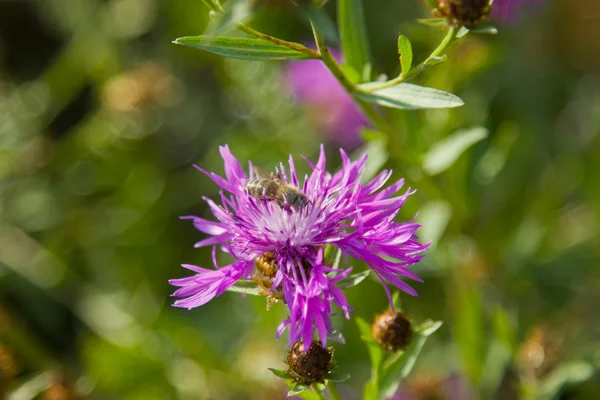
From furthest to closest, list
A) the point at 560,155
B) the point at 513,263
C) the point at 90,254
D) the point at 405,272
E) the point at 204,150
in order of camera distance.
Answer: the point at 204,150, the point at 90,254, the point at 560,155, the point at 513,263, the point at 405,272

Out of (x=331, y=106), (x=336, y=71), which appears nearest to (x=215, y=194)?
(x=331, y=106)

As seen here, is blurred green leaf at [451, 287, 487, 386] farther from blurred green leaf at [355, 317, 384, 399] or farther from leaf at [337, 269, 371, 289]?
leaf at [337, 269, 371, 289]

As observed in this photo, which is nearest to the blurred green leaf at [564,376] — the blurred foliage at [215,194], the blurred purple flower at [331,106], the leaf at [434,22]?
the blurred foliage at [215,194]

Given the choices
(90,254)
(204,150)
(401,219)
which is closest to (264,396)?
(401,219)

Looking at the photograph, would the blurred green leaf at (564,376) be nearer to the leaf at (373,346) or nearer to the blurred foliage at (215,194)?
the blurred foliage at (215,194)

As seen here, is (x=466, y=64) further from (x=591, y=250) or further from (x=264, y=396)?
(x=264, y=396)

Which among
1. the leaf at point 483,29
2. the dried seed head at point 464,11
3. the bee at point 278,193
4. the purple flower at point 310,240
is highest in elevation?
the dried seed head at point 464,11

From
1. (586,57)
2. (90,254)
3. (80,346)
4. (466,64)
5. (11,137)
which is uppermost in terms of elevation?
(466,64)
